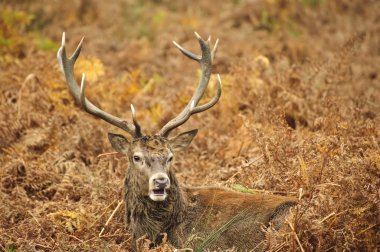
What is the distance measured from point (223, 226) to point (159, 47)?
26.3 ft

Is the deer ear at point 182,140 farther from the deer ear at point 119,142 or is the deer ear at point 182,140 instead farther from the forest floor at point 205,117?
the forest floor at point 205,117

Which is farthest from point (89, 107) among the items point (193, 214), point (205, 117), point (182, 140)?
point (205, 117)

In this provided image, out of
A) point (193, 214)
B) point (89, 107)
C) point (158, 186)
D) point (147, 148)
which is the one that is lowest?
point (193, 214)

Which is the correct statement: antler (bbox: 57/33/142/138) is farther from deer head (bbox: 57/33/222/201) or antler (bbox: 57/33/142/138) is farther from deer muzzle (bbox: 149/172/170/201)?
deer muzzle (bbox: 149/172/170/201)

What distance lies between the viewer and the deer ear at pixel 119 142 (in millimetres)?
6500

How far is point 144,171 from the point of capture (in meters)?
6.12

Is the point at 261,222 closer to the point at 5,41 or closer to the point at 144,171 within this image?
the point at 144,171

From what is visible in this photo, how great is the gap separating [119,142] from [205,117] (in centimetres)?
308

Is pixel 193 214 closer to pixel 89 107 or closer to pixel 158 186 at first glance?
pixel 158 186

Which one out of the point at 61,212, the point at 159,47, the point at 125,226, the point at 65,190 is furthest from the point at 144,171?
the point at 159,47

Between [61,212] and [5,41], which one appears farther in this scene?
[5,41]

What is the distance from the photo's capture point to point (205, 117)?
9.45m

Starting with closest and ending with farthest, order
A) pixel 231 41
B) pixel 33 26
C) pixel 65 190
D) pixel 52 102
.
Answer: pixel 65 190
pixel 52 102
pixel 231 41
pixel 33 26

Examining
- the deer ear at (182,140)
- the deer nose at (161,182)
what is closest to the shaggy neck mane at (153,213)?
the deer nose at (161,182)
